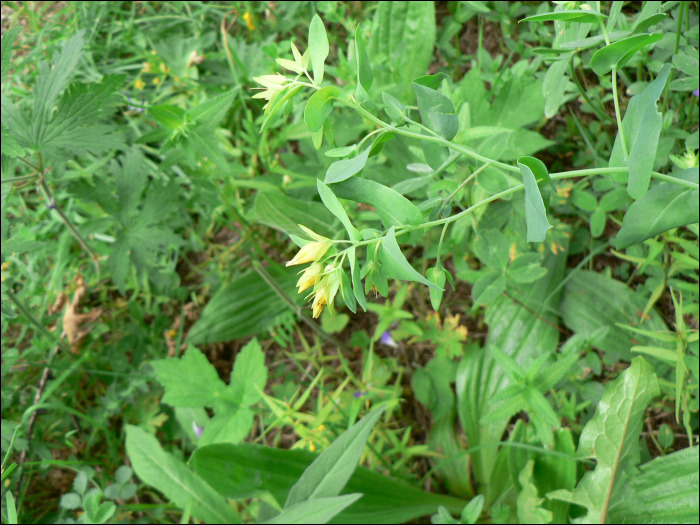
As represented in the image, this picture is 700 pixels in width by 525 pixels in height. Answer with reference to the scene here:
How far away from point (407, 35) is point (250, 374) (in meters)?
1.20

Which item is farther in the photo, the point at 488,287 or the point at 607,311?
the point at 607,311

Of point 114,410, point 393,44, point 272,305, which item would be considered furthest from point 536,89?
point 114,410

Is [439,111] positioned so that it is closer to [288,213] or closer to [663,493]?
[288,213]

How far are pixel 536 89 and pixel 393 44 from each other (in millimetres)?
555

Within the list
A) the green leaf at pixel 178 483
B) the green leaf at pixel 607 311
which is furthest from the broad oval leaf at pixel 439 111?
the green leaf at pixel 178 483

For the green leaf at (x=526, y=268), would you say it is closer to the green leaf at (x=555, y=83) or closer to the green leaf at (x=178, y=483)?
the green leaf at (x=555, y=83)

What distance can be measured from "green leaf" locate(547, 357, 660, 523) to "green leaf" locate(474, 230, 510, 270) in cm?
33

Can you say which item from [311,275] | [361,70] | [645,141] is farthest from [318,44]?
[645,141]

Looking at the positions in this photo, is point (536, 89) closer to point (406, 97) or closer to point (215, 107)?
point (406, 97)

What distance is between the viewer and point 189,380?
4.47ft

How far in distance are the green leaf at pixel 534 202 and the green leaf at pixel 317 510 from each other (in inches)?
27.4

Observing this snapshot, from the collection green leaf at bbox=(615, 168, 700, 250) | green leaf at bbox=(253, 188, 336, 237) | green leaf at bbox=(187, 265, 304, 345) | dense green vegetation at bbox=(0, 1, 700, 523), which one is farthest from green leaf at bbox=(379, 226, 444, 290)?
green leaf at bbox=(187, 265, 304, 345)

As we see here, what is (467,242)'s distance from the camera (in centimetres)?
143

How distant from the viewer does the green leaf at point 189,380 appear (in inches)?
52.4
